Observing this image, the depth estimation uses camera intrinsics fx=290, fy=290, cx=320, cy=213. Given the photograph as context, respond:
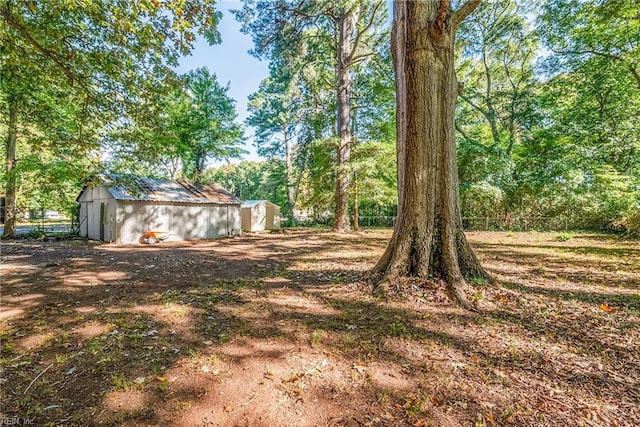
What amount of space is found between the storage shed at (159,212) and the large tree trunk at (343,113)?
643cm

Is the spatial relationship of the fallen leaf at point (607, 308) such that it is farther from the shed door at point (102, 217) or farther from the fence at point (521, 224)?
the fence at point (521, 224)

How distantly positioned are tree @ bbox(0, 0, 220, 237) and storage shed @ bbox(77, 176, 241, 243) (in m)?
7.22

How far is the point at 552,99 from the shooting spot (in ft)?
53.1

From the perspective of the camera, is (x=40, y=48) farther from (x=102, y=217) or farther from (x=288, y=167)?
(x=288, y=167)

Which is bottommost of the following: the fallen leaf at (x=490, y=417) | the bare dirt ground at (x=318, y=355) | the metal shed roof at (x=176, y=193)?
the fallen leaf at (x=490, y=417)

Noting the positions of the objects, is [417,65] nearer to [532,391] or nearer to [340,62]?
[532,391]

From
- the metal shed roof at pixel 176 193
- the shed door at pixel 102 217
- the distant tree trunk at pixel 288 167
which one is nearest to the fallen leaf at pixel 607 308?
the metal shed roof at pixel 176 193

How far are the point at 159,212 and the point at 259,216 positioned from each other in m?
8.30

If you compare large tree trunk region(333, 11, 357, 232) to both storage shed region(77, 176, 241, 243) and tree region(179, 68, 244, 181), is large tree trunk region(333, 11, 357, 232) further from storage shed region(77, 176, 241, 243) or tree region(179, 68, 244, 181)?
tree region(179, 68, 244, 181)

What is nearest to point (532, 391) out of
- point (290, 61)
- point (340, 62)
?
point (290, 61)

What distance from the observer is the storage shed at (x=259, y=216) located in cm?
2094

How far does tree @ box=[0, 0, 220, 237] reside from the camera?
4000mm

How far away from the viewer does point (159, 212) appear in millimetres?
14000

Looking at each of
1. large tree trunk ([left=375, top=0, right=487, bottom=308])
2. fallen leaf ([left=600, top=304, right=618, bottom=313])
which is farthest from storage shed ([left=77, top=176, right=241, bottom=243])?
fallen leaf ([left=600, top=304, right=618, bottom=313])
